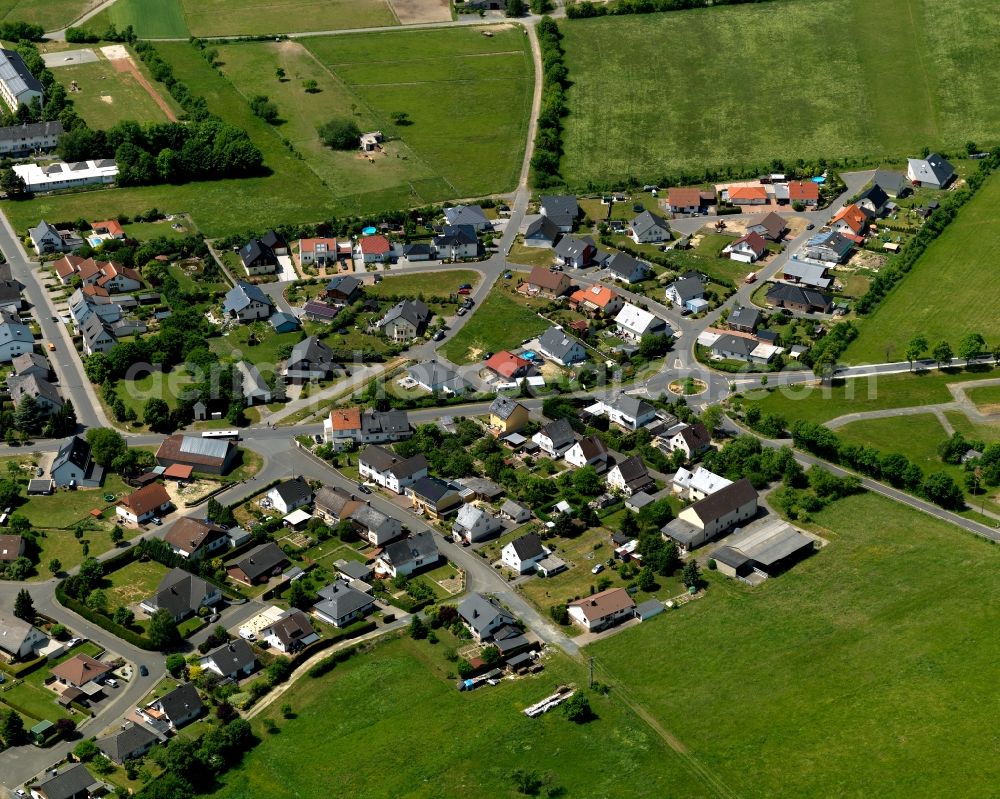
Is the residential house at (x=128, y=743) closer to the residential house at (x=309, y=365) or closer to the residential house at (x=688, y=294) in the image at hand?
the residential house at (x=309, y=365)

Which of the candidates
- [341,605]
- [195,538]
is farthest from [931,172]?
[195,538]

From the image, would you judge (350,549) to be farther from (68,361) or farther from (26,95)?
(26,95)

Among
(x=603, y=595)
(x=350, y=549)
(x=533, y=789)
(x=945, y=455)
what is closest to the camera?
(x=533, y=789)

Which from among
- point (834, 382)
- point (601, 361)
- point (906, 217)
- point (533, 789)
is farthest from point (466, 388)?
point (906, 217)

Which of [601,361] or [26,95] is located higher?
[26,95]

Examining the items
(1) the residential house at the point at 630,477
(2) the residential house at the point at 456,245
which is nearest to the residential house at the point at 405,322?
(2) the residential house at the point at 456,245

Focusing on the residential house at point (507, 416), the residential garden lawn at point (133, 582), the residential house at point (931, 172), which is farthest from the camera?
the residential house at point (931, 172)
